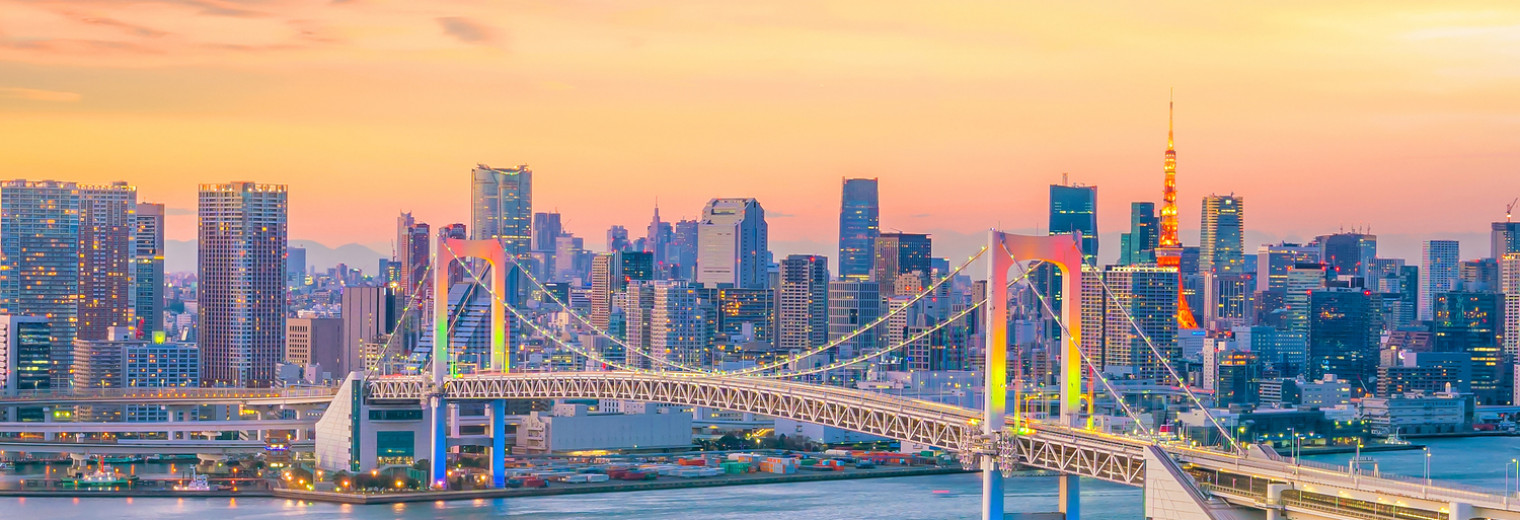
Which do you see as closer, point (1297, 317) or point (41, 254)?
point (41, 254)

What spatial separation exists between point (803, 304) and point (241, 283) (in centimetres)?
1591

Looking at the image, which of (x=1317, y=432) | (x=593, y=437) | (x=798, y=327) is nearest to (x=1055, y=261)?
(x=593, y=437)

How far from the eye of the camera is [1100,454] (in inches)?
703

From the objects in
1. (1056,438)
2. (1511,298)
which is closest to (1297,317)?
(1511,298)

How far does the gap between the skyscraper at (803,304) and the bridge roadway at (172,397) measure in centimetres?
2926

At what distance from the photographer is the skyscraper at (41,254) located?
204ft

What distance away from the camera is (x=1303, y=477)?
15.6 meters

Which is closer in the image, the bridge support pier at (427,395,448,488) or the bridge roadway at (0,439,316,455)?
the bridge support pier at (427,395,448,488)

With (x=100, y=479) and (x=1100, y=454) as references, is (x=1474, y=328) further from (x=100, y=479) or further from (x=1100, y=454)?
(x=1100, y=454)

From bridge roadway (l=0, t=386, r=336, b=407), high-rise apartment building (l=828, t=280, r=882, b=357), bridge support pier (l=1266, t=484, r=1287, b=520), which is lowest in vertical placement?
bridge roadway (l=0, t=386, r=336, b=407)

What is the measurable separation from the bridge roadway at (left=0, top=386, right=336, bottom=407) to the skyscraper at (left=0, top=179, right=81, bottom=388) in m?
21.4

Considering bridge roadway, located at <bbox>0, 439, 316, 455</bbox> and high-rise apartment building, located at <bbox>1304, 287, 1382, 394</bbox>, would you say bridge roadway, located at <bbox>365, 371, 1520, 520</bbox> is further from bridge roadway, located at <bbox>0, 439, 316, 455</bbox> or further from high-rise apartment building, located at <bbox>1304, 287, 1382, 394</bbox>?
high-rise apartment building, located at <bbox>1304, 287, 1382, 394</bbox>

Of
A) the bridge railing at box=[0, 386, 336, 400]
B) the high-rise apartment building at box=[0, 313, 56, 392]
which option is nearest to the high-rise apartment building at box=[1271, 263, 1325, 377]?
the high-rise apartment building at box=[0, 313, 56, 392]

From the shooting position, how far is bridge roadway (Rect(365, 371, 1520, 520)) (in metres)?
14.8
